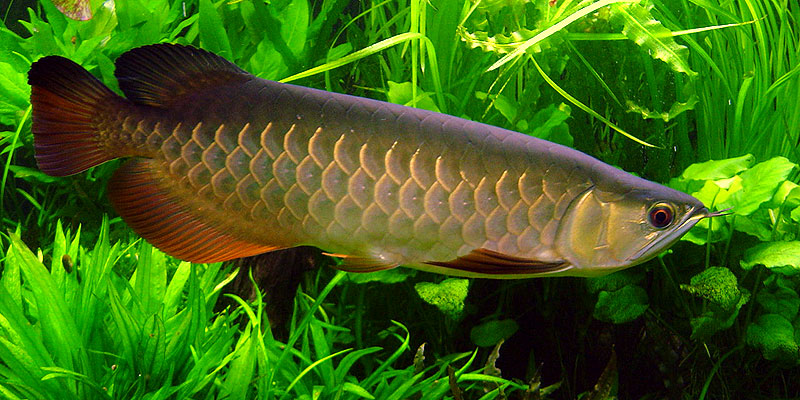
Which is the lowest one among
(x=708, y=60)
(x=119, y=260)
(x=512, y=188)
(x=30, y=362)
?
(x=119, y=260)

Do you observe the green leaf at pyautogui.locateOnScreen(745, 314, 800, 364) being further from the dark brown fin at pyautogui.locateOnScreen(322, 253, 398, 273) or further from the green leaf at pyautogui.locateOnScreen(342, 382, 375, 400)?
the dark brown fin at pyautogui.locateOnScreen(322, 253, 398, 273)

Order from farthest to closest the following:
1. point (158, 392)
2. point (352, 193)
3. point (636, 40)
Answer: point (636, 40)
point (158, 392)
point (352, 193)

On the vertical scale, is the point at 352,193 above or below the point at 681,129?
above

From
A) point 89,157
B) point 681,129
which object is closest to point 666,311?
point 681,129

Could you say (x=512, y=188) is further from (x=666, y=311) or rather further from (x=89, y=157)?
(x=666, y=311)

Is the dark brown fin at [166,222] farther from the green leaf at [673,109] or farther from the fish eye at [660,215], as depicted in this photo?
the green leaf at [673,109]

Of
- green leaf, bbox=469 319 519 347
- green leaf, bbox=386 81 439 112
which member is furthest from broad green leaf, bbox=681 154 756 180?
green leaf, bbox=386 81 439 112
